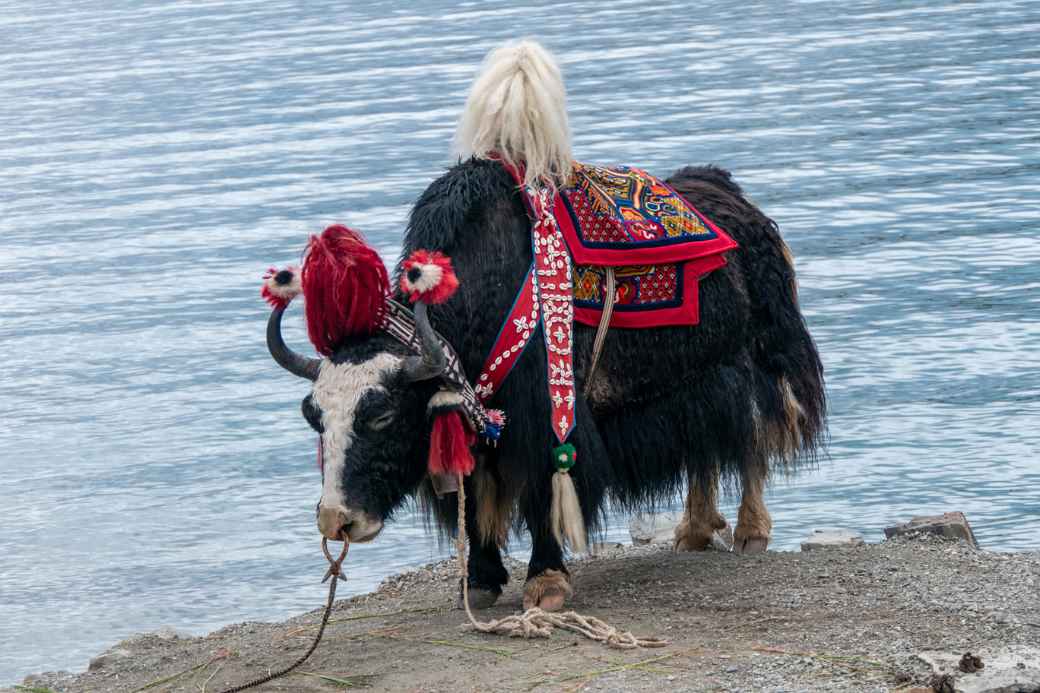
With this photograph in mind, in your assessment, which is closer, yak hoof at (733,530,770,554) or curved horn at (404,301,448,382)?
curved horn at (404,301,448,382)

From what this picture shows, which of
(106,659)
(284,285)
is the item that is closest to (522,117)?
(284,285)

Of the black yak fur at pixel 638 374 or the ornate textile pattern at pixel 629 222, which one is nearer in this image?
the black yak fur at pixel 638 374

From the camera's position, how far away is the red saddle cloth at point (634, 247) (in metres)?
4.90

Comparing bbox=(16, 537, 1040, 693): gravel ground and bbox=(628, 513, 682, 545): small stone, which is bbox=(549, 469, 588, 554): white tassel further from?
bbox=(628, 513, 682, 545): small stone

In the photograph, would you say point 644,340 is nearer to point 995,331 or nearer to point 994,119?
point 995,331

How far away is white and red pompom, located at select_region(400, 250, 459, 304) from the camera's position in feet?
14.1

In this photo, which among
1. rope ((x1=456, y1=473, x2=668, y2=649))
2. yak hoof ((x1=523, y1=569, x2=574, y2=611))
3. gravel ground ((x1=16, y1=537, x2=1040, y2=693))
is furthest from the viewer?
yak hoof ((x1=523, y1=569, x2=574, y2=611))

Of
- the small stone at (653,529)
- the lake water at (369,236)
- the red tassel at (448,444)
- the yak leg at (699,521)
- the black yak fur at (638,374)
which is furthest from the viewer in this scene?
the lake water at (369,236)

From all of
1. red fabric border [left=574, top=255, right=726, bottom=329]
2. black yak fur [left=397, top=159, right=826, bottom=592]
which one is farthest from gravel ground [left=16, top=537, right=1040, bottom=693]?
red fabric border [left=574, top=255, right=726, bottom=329]

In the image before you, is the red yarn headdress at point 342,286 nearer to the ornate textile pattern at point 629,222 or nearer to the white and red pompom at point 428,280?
the white and red pompom at point 428,280

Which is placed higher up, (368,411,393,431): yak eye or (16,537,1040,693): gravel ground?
(368,411,393,431): yak eye

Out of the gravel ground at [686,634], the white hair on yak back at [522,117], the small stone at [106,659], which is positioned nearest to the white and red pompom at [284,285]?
the white hair on yak back at [522,117]

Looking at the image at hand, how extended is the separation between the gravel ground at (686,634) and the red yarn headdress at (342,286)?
88cm

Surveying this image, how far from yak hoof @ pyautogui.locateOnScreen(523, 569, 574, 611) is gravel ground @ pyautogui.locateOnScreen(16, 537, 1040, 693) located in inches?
2.9
